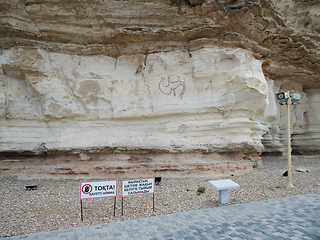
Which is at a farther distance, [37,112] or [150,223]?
[37,112]

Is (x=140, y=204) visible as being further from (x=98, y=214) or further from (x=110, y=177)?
(x=110, y=177)

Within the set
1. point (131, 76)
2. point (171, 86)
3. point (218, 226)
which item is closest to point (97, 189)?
point (218, 226)

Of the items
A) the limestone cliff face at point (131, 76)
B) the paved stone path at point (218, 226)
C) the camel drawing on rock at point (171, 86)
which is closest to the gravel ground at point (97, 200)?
the paved stone path at point (218, 226)

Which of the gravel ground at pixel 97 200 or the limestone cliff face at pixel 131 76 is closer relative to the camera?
the gravel ground at pixel 97 200

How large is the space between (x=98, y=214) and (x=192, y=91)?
22.7 ft

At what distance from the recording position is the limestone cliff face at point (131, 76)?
29.1ft

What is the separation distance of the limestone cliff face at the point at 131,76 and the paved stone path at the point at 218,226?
14.8ft

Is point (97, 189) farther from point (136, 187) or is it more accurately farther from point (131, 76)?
point (131, 76)

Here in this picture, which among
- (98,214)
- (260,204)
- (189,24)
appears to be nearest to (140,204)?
(98,214)

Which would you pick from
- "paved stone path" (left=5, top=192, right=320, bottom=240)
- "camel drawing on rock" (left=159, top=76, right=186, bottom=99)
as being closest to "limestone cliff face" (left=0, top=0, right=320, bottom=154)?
"camel drawing on rock" (left=159, top=76, right=186, bottom=99)

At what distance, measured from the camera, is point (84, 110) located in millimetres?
9391

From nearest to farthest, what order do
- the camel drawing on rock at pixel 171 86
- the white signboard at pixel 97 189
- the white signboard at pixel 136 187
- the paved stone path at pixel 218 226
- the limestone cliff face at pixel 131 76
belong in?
1. the paved stone path at pixel 218 226
2. the white signboard at pixel 97 189
3. the white signboard at pixel 136 187
4. the limestone cliff face at pixel 131 76
5. the camel drawing on rock at pixel 171 86

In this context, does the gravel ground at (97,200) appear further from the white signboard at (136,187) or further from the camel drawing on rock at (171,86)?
the camel drawing on rock at (171,86)

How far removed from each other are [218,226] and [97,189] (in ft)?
8.78
